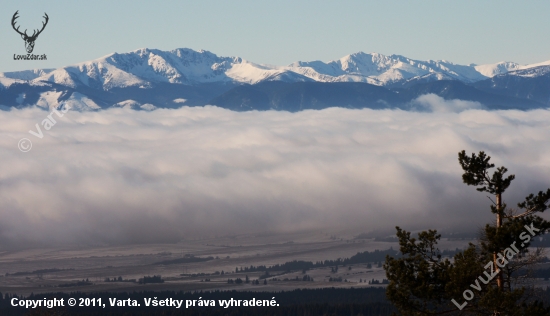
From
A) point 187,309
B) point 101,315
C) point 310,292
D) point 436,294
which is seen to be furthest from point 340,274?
point 436,294

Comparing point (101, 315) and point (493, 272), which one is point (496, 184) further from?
point (101, 315)

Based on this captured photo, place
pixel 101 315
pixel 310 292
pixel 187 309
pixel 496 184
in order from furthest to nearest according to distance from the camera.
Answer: pixel 310 292
pixel 187 309
pixel 101 315
pixel 496 184

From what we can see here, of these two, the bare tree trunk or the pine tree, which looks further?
the bare tree trunk

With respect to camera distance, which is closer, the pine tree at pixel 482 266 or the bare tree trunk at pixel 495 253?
the pine tree at pixel 482 266

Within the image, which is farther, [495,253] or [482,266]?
[482,266]

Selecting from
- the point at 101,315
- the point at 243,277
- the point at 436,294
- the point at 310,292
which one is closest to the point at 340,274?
the point at 243,277

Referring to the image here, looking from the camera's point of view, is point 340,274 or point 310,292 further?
point 340,274

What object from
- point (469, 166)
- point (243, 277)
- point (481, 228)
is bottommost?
point (243, 277)

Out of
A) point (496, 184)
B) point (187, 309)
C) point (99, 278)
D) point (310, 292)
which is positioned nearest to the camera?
point (496, 184)

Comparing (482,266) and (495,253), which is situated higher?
(495,253)

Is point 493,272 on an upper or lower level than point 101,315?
upper
